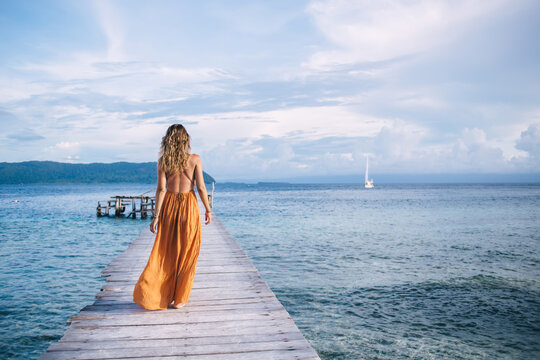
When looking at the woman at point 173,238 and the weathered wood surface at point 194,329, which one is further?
the woman at point 173,238

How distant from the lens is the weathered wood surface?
3434 millimetres

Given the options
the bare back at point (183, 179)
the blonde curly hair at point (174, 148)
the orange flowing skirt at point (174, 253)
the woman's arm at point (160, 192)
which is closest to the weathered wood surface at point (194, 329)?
the orange flowing skirt at point (174, 253)

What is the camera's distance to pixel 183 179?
4.59 m

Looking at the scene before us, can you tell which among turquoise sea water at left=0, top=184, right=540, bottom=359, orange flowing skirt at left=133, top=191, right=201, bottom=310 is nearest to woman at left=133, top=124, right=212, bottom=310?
orange flowing skirt at left=133, top=191, right=201, bottom=310

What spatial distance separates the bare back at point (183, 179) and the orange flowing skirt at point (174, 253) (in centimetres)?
9

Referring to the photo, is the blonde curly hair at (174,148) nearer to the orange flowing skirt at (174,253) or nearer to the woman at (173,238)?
the woman at (173,238)

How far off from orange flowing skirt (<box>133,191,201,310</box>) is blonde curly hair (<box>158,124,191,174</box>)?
0.41 metres

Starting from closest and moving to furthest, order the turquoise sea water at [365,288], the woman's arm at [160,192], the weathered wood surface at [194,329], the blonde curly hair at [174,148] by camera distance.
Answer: the weathered wood surface at [194,329] → the blonde curly hair at [174,148] → the woman's arm at [160,192] → the turquoise sea water at [365,288]

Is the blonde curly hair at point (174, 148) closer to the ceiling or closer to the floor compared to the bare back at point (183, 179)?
closer to the ceiling

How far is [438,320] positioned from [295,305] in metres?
2.98

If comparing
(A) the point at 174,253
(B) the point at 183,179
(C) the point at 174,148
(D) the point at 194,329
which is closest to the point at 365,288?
(A) the point at 174,253

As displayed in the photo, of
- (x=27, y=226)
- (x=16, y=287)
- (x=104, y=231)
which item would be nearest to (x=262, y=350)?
(x=16, y=287)

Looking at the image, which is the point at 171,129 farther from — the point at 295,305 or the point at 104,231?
the point at 104,231

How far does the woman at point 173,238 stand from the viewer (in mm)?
4492
